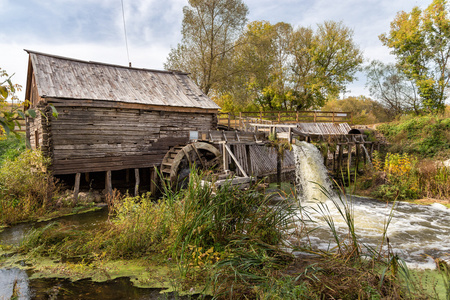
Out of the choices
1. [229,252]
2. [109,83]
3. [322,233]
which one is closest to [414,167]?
[322,233]

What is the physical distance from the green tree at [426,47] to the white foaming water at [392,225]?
12179 millimetres

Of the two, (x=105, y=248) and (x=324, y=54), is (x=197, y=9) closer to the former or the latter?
(x=324, y=54)

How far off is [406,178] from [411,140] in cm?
556

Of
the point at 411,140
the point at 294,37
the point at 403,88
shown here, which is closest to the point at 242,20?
the point at 294,37

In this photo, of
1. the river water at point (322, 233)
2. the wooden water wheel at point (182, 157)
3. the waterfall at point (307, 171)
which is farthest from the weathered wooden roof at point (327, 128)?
the wooden water wheel at point (182, 157)

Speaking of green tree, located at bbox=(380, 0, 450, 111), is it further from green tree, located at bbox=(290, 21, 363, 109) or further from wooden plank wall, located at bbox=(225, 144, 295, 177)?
wooden plank wall, located at bbox=(225, 144, 295, 177)

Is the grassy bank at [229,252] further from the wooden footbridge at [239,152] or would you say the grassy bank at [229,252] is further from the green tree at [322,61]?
the green tree at [322,61]

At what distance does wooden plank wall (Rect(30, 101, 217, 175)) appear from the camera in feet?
32.0

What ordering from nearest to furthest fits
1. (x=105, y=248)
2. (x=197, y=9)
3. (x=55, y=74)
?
(x=105, y=248)
(x=55, y=74)
(x=197, y=9)

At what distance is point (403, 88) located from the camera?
20.5 metres

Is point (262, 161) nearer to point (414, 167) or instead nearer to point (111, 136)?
point (414, 167)

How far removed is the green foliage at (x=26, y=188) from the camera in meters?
8.18

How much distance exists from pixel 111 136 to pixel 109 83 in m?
2.48

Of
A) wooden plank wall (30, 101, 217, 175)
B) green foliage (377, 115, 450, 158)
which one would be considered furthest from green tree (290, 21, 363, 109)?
wooden plank wall (30, 101, 217, 175)
